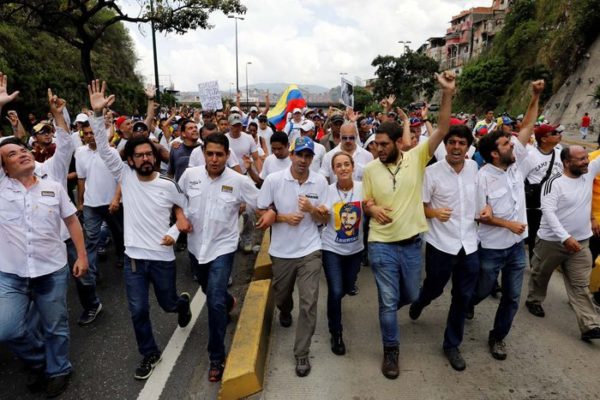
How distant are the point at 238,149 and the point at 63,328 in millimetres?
3849

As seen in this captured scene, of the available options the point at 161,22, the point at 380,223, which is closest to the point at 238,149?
the point at 380,223

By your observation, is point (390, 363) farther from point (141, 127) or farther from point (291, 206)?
point (141, 127)

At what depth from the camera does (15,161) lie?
294 cm

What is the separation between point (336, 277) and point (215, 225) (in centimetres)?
114

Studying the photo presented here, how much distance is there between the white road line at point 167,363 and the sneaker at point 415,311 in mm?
2247

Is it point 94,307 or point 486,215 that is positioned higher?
point 486,215

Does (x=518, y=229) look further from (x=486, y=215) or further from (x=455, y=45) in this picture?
(x=455, y=45)

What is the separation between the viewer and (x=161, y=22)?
1578 cm

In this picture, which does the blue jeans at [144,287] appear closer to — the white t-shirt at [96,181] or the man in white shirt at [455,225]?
the white t-shirt at [96,181]

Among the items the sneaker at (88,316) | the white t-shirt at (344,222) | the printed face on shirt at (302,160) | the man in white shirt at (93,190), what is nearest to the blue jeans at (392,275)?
the white t-shirt at (344,222)

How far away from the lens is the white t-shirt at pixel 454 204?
130 inches

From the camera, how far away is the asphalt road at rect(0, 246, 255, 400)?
10.2 feet

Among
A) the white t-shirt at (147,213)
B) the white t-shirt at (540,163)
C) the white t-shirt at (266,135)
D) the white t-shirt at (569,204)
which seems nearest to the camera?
the white t-shirt at (147,213)

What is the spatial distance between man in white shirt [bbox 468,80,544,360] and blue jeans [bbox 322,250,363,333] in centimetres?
112
